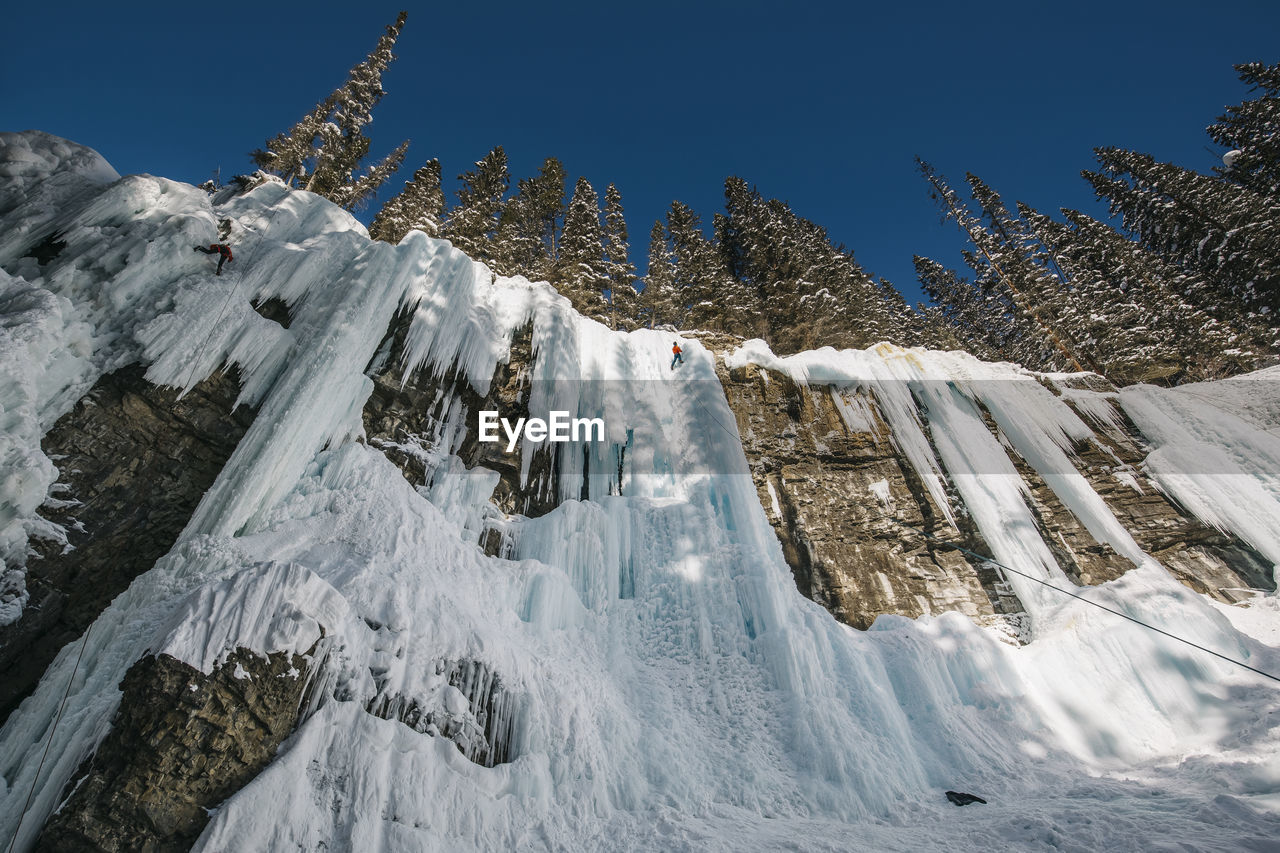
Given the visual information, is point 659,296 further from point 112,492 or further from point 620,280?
point 112,492

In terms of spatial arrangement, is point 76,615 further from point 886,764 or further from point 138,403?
point 886,764

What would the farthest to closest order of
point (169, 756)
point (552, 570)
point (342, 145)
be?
point (342, 145) → point (552, 570) → point (169, 756)

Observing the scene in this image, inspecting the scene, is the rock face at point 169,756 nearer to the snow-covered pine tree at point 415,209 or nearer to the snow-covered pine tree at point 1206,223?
the snow-covered pine tree at point 415,209

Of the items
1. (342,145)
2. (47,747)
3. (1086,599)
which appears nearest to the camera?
(47,747)

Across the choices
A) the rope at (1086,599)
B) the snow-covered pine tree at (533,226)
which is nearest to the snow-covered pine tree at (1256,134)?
the rope at (1086,599)

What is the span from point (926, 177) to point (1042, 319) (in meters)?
9.98

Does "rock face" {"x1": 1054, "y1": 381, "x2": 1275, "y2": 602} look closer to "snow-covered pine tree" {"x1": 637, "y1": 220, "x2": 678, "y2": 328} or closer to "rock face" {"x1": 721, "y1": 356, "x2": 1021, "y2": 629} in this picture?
"rock face" {"x1": 721, "y1": 356, "x2": 1021, "y2": 629}

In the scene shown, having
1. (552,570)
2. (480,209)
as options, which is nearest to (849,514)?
(552,570)

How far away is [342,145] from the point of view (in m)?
15.7

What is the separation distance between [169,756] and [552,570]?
536 cm

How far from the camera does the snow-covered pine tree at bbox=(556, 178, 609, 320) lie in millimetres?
16594

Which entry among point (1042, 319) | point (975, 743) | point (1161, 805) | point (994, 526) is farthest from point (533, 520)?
point (1042, 319)

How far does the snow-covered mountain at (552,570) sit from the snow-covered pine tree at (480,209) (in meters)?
5.96

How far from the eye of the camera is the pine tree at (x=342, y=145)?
14406mm
